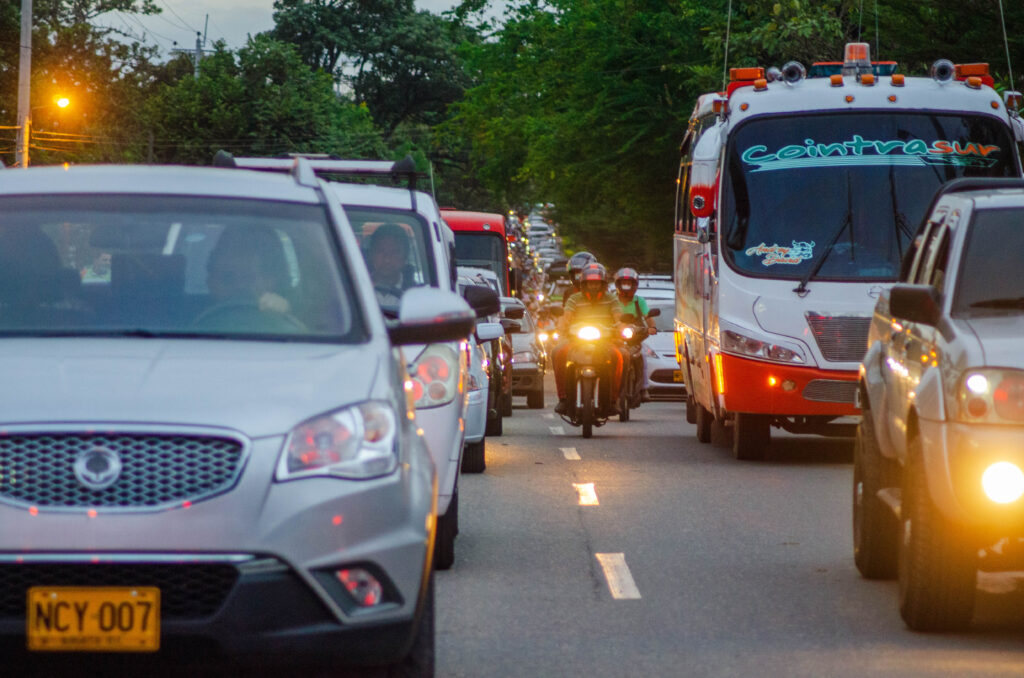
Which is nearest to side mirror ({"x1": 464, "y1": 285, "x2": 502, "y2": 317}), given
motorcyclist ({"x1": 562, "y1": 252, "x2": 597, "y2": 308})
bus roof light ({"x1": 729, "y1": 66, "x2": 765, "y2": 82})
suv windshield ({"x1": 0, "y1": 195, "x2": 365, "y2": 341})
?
suv windshield ({"x1": 0, "y1": 195, "x2": 365, "y2": 341})

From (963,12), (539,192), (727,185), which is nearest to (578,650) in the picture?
(727,185)

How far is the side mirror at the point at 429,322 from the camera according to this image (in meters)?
6.11

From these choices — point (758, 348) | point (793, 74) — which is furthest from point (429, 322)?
point (793, 74)

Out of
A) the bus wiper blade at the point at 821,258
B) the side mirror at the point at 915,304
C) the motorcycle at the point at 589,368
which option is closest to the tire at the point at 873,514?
the side mirror at the point at 915,304

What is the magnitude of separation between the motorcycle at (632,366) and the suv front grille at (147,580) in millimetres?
12898

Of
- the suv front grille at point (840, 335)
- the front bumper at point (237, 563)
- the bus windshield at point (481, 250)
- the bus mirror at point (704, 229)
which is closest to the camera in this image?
the front bumper at point (237, 563)

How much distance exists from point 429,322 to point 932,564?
2325mm

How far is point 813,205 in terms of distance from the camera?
15.5m

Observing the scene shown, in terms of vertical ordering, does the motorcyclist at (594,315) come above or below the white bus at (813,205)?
below

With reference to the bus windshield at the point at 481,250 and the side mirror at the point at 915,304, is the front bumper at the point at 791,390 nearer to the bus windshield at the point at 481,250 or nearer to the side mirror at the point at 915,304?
the side mirror at the point at 915,304

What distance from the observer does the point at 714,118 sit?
17.6m

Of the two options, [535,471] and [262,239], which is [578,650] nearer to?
[262,239]

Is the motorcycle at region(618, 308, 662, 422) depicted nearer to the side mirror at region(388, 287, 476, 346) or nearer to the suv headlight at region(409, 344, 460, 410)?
the suv headlight at region(409, 344, 460, 410)

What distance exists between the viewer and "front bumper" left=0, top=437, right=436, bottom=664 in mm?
4984
